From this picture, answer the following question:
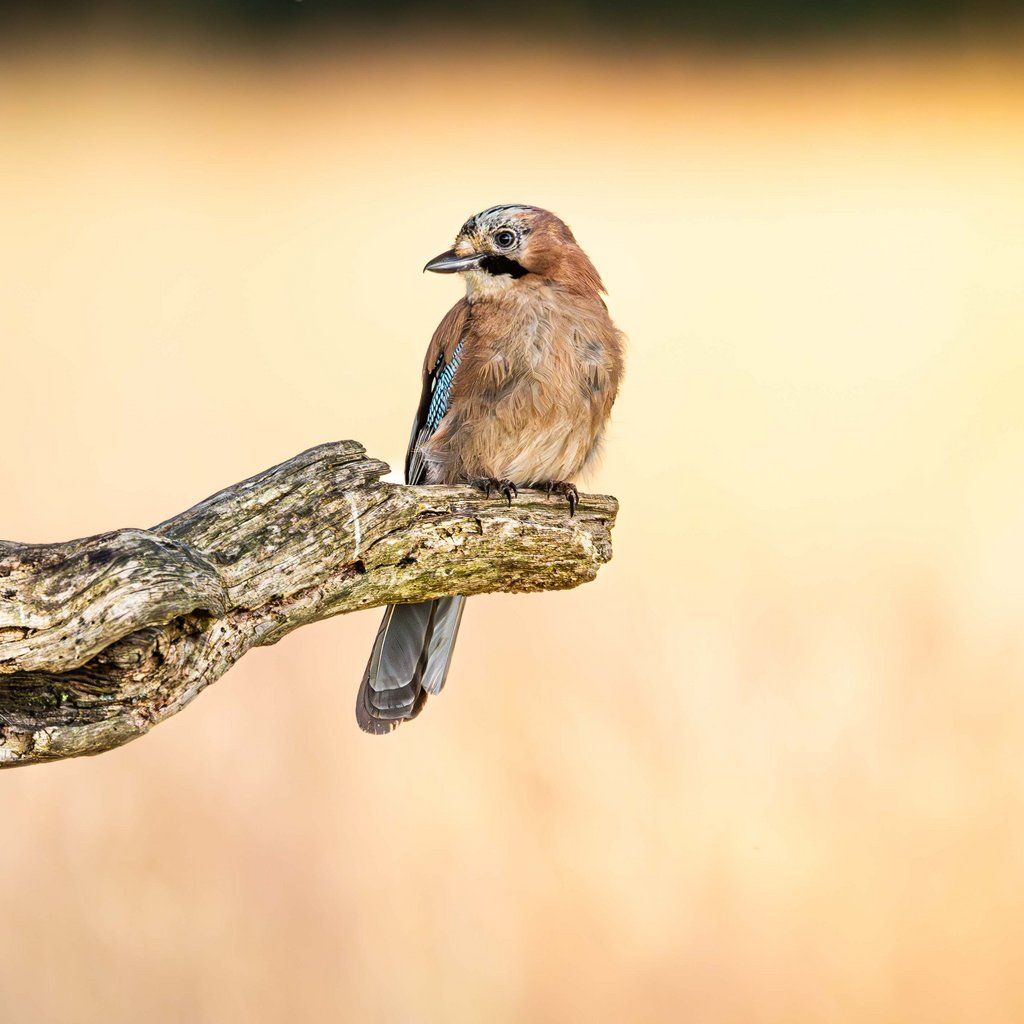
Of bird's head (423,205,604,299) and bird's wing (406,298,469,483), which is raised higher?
bird's head (423,205,604,299)

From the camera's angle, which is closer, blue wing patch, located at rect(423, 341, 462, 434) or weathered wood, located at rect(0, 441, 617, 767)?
weathered wood, located at rect(0, 441, 617, 767)

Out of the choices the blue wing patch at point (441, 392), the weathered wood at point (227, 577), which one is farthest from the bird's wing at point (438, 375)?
the weathered wood at point (227, 577)

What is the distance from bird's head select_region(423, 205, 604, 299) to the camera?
112 inches

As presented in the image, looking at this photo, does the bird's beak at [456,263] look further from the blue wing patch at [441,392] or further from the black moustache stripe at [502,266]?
the blue wing patch at [441,392]

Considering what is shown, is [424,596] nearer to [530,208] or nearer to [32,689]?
[32,689]

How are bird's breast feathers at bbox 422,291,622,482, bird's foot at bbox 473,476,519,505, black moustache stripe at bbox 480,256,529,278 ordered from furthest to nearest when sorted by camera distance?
1. black moustache stripe at bbox 480,256,529,278
2. bird's breast feathers at bbox 422,291,622,482
3. bird's foot at bbox 473,476,519,505

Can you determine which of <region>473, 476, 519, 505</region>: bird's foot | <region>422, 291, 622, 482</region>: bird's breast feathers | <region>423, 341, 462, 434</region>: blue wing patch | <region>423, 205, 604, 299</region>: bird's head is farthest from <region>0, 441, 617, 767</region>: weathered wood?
<region>423, 205, 604, 299</region>: bird's head

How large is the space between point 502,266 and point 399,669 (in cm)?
99

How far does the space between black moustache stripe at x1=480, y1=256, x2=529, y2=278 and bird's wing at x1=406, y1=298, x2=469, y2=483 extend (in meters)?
0.11

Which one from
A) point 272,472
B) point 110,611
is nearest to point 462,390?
point 272,472

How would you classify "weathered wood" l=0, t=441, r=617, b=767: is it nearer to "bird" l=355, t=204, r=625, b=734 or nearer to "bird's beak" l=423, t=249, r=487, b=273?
"bird" l=355, t=204, r=625, b=734

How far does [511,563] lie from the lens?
2.49 meters

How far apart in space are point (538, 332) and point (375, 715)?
3.25ft

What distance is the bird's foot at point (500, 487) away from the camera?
2590mm
